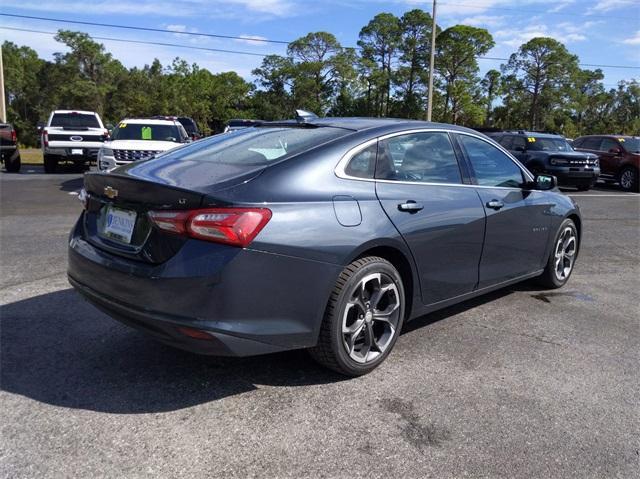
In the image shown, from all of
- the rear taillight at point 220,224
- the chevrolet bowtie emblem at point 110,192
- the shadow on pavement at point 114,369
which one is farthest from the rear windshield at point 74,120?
the rear taillight at point 220,224

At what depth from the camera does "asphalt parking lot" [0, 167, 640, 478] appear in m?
2.60

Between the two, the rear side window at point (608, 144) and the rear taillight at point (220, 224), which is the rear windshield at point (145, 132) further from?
the rear side window at point (608, 144)

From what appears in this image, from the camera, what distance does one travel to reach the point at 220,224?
281 centimetres

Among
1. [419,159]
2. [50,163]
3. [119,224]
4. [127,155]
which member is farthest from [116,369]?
[50,163]

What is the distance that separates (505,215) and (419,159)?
103 centimetres

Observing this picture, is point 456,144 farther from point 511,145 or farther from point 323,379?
point 511,145

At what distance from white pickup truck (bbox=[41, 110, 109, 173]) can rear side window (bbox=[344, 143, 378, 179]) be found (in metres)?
14.2

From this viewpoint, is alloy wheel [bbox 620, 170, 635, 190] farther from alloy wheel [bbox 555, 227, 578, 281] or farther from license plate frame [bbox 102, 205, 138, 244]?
license plate frame [bbox 102, 205, 138, 244]

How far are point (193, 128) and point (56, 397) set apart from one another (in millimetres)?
23999

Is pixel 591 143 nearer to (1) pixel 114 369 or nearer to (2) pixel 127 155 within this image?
(2) pixel 127 155

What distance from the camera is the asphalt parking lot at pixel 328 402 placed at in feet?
8.52

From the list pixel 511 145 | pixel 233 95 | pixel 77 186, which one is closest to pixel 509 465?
pixel 77 186

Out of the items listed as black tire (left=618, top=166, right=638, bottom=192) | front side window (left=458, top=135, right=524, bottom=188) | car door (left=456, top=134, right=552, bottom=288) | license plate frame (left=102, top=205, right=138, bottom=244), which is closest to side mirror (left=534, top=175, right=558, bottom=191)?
car door (left=456, top=134, right=552, bottom=288)

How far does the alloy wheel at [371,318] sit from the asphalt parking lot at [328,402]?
0.19m
